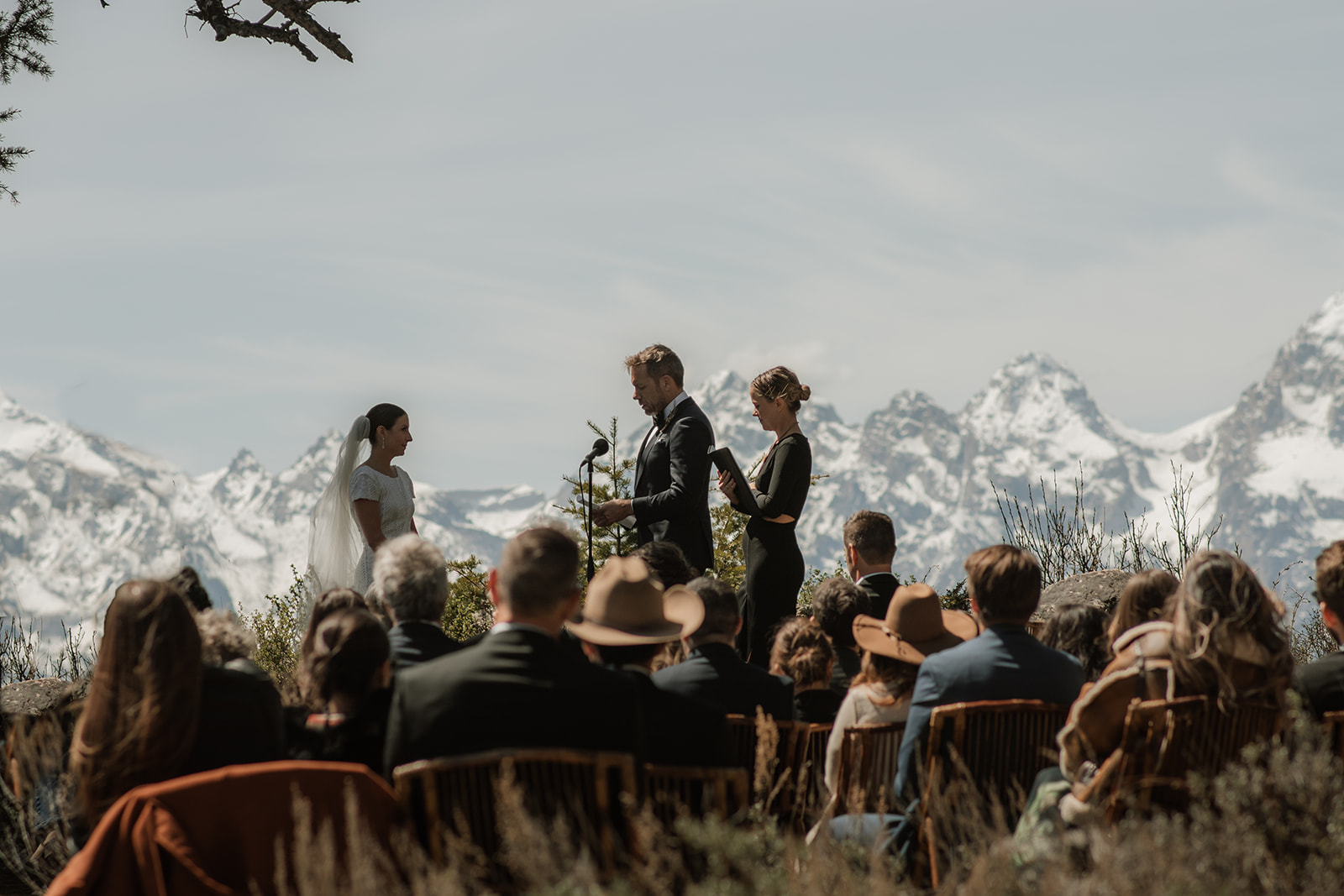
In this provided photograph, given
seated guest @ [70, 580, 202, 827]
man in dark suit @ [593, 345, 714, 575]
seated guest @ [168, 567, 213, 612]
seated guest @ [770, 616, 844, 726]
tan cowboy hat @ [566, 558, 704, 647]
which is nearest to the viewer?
seated guest @ [70, 580, 202, 827]

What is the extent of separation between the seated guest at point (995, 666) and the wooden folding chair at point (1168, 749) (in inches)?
19.6

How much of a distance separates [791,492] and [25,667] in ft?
24.1

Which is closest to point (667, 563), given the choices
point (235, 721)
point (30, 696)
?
point (235, 721)

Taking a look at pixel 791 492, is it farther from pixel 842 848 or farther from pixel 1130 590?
pixel 842 848

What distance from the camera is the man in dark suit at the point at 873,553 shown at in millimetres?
5727

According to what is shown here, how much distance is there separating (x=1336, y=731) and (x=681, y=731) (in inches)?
71.1

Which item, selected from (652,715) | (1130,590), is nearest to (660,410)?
(1130,590)

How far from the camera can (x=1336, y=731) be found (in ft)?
11.6

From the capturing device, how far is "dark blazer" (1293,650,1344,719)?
3.64 meters

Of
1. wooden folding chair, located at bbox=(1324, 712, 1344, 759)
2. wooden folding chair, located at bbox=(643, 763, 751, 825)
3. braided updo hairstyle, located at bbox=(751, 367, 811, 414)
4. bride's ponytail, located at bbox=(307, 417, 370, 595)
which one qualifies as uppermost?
braided updo hairstyle, located at bbox=(751, 367, 811, 414)

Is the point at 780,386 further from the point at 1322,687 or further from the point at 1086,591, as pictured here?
the point at 1322,687

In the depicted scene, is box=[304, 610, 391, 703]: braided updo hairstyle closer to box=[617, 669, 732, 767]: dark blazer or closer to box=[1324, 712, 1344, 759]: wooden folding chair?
box=[617, 669, 732, 767]: dark blazer

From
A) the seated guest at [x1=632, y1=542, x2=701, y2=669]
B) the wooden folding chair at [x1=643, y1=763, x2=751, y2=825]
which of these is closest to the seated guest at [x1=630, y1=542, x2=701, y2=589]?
the seated guest at [x1=632, y1=542, x2=701, y2=669]

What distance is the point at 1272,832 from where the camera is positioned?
3.07 meters
